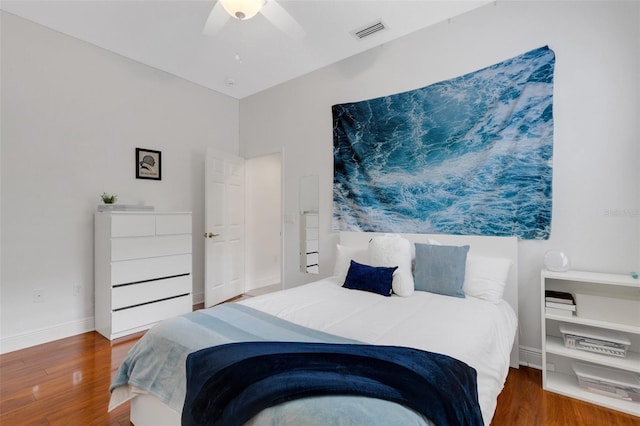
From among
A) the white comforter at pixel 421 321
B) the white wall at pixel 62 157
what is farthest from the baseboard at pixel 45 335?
the white comforter at pixel 421 321

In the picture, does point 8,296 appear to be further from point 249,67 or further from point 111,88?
point 249,67

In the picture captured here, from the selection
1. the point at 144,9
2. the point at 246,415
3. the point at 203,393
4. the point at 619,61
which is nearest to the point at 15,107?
the point at 144,9

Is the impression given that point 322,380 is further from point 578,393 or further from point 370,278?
point 578,393

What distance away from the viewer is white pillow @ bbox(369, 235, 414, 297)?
7.42 ft

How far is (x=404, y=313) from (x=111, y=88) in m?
3.71

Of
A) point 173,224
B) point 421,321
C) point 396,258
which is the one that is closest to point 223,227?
point 173,224

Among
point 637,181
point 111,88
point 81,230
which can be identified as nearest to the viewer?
point 637,181

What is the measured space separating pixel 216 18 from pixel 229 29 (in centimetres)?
78

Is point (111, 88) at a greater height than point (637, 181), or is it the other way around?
point (111, 88)

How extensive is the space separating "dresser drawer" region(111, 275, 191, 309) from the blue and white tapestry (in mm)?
1886

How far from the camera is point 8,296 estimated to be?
2619 mm

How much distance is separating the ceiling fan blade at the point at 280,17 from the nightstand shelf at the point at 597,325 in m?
2.48

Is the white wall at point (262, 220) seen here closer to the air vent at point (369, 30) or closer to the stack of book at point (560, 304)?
the air vent at point (369, 30)

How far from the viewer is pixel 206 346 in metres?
1.36
